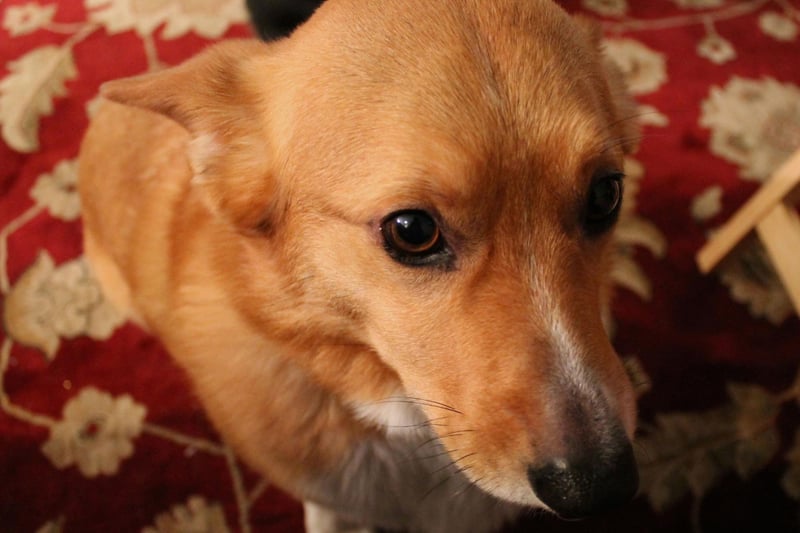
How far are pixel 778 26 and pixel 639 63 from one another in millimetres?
701

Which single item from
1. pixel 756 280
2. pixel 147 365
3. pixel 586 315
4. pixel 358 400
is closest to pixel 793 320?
pixel 756 280

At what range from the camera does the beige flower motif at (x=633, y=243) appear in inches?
75.4

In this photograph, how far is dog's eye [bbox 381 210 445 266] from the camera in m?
0.88

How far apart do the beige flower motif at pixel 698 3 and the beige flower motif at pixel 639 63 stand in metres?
0.37

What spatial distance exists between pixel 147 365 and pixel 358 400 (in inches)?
36.5

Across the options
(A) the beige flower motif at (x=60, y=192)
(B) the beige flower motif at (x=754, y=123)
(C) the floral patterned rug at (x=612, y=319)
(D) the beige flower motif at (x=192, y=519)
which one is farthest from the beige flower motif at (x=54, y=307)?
(B) the beige flower motif at (x=754, y=123)

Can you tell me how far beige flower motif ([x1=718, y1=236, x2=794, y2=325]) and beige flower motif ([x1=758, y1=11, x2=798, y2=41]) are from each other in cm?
110

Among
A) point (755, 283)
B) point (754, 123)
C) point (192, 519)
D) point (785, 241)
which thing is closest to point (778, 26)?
point (754, 123)

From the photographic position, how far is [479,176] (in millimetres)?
838

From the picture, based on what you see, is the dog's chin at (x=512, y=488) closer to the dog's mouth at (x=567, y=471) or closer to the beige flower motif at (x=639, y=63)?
the dog's mouth at (x=567, y=471)

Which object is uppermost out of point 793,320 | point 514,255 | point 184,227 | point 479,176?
point 479,176

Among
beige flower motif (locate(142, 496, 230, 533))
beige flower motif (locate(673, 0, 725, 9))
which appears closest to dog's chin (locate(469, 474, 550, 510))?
beige flower motif (locate(142, 496, 230, 533))

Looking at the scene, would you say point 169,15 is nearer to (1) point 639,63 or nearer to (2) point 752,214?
(1) point 639,63

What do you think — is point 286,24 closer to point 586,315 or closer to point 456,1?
point 456,1
